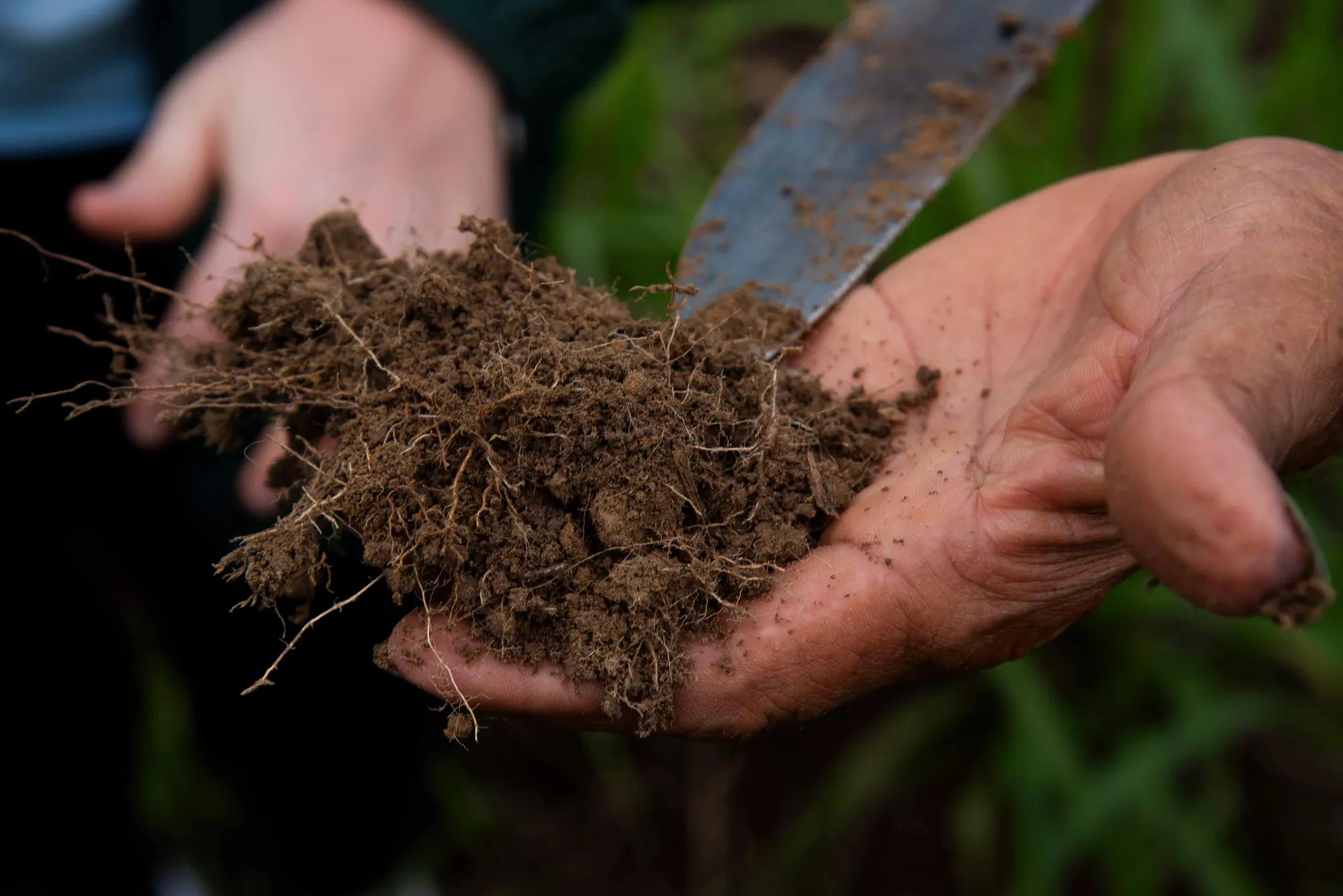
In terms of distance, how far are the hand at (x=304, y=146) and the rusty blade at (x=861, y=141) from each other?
0.47 metres

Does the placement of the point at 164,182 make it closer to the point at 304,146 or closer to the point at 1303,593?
the point at 304,146

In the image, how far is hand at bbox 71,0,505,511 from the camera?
4.79ft

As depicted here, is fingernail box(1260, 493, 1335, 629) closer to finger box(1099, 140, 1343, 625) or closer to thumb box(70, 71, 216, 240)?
finger box(1099, 140, 1343, 625)

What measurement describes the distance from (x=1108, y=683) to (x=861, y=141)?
1439 mm

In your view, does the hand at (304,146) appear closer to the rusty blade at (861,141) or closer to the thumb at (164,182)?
the thumb at (164,182)

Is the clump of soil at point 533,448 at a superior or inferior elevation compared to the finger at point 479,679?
superior

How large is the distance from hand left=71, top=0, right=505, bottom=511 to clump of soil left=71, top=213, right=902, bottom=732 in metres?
0.19

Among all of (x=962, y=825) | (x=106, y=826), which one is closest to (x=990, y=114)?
(x=962, y=825)

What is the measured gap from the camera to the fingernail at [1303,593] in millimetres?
740

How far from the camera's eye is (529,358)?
1133mm

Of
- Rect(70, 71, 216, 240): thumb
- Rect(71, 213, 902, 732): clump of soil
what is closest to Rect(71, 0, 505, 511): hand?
Rect(70, 71, 216, 240): thumb

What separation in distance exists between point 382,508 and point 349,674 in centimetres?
121

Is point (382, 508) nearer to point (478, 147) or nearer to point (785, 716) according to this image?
point (785, 716)

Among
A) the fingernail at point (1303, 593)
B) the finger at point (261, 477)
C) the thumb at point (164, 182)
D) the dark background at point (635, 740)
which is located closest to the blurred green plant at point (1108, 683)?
the dark background at point (635, 740)
